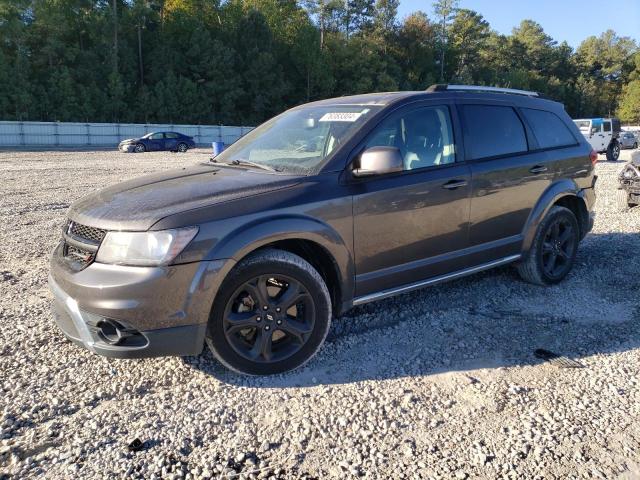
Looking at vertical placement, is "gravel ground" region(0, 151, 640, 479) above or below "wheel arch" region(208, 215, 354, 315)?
below

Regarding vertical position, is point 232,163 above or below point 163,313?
above

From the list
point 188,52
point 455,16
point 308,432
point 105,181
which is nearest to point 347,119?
point 308,432

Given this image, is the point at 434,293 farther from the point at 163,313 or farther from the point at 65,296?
the point at 65,296

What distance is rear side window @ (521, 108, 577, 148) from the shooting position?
4.92 meters

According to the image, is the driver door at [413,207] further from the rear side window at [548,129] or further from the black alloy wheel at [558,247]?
the black alloy wheel at [558,247]

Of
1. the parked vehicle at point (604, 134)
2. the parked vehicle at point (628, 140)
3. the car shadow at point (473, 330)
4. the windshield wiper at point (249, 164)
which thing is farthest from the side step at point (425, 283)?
the parked vehicle at point (628, 140)

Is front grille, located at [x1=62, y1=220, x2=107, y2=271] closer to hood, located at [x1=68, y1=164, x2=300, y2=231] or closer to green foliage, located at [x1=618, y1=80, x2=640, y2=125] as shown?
A: hood, located at [x1=68, y1=164, x2=300, y2=231]

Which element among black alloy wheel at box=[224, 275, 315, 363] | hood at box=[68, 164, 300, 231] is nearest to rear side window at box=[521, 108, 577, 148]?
hood at box=[68, 164, 300, 231]

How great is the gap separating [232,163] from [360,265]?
52.8 inches

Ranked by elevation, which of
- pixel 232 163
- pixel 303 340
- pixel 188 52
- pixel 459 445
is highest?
pixel 188 52

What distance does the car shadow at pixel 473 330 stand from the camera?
3486 mm

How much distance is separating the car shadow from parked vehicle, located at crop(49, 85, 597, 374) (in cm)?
28

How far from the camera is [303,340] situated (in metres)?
3.40

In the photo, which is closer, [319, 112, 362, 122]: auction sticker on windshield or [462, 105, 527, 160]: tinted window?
[319, 112, 362, 122]: auction sticker on windshield
